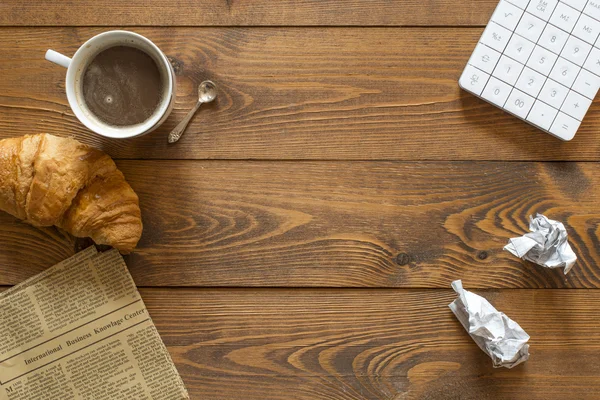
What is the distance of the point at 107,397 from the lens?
837 millimetres

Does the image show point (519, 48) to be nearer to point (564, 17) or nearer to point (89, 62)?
point (564, 17)

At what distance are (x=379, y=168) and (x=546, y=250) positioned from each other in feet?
0.80

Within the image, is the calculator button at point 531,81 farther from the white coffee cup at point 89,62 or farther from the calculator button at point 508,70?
the white coffee cup at point 89,62

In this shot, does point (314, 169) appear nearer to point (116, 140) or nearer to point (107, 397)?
point (116, 140)

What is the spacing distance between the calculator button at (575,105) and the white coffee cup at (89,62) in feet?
1.67

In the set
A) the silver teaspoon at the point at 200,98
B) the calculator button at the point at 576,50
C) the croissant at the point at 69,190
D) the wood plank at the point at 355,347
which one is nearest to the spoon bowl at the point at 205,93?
the silver teaspoon at the point at 200,98

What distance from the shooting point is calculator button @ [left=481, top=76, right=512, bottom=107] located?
822 mm

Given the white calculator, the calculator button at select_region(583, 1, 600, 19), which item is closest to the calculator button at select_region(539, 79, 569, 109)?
the white calculator

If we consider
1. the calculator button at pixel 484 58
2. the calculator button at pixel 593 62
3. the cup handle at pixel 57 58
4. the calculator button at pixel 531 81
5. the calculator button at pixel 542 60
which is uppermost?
the cup handle at pixel 57 58

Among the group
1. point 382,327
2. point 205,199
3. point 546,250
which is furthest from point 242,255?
point 546,250

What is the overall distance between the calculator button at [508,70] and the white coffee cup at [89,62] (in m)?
0.42

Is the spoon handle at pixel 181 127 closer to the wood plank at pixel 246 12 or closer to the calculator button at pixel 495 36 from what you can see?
the wood plank at pixel 246 12

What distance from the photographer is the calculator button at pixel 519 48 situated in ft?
2.68

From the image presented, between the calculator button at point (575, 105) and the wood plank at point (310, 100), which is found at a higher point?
the wood plank at point (310, 100)
